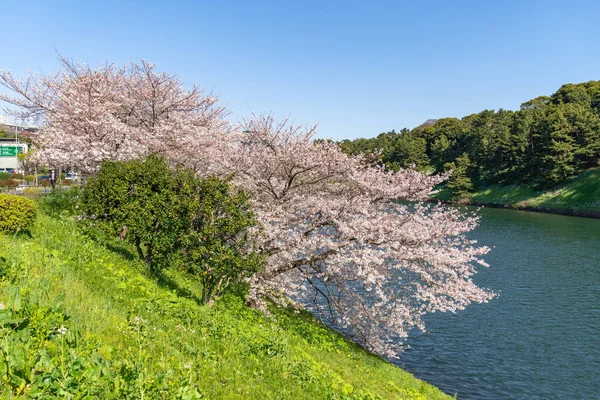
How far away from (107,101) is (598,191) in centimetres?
7361

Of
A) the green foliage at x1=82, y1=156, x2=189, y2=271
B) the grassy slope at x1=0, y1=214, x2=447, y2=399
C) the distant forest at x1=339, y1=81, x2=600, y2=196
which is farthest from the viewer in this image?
the distant forest at x1=339, y1=81, x2=600, y2=196

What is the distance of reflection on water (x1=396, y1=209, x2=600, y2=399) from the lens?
16969mm

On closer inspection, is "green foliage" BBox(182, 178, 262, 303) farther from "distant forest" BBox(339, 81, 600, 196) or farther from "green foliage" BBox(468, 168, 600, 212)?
"green foliage" BBox(468, 168, 600, 212)

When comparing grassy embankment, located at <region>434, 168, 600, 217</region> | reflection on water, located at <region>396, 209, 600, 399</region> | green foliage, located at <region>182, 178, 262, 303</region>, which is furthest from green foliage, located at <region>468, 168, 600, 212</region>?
green foliage, located at <region>182, 178, 262, 303</region>

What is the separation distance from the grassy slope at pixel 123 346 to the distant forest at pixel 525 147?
45.4 metres

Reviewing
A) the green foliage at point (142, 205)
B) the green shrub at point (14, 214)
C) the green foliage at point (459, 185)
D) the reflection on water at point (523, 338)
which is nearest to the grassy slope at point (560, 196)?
the green foliage at point (459, 185)

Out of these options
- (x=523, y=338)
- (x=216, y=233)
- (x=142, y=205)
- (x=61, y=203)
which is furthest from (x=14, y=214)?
(x=523, y=338)

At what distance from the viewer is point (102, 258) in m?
12.8

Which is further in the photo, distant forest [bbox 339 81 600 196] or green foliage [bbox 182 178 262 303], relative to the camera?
distant forest [bbox 339 81 600 196]

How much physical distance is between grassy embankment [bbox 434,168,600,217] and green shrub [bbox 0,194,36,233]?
7303 centimetres

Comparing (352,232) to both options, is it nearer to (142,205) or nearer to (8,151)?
(142,205)

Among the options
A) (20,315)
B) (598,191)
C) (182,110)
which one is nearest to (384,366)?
(20,315)

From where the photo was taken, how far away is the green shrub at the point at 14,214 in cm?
1184

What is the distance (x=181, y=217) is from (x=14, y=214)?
15.7ft
